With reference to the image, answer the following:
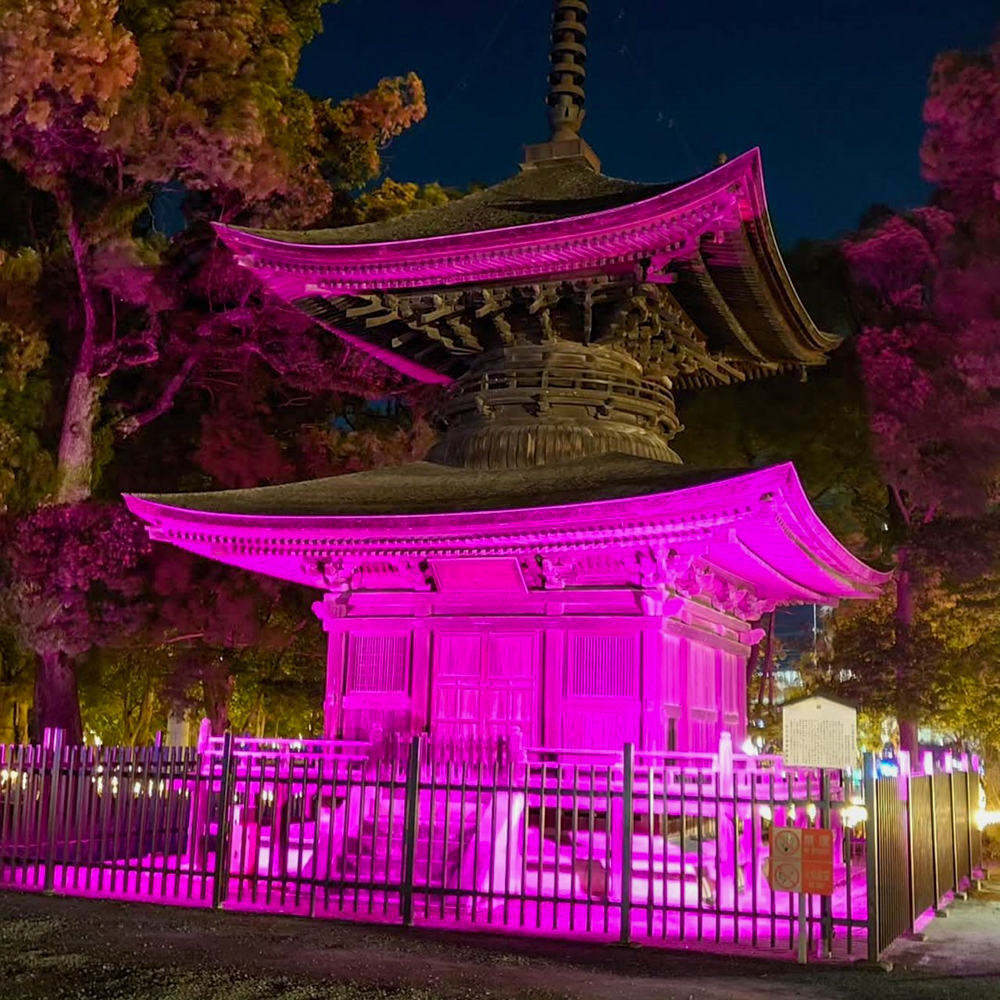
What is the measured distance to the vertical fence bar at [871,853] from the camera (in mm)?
→ 9633

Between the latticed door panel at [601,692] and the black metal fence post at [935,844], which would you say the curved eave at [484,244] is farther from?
the black metal fence post at [935,844]

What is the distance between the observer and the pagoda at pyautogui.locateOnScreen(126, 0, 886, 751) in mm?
14391

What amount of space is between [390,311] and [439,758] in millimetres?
6712

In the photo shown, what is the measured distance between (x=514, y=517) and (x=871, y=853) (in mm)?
5982

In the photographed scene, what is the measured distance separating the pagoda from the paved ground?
505 cm

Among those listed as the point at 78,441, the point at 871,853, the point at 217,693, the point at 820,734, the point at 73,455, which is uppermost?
the point at 78,441

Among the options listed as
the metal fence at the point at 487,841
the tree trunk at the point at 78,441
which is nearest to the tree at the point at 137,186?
the tree trunk at the point at 78,441

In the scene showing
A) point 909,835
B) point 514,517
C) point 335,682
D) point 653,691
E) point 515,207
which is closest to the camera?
point 909,835

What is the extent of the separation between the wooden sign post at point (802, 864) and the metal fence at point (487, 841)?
344 mm

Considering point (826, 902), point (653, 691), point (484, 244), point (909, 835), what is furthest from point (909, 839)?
point (484, 244)

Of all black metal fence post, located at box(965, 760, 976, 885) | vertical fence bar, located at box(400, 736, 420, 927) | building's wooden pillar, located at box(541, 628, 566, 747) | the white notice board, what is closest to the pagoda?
building's wooden pillar, located at box(541, 628, 566, 747)

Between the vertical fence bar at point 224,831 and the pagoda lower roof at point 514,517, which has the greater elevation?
the pagoda lower roof at point 514,517

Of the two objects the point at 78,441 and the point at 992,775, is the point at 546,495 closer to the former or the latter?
the point at 78,441

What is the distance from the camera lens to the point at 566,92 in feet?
64.6
